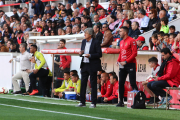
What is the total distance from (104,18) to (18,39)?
5.12m

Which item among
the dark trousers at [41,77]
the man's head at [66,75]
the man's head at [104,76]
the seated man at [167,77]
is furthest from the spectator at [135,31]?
the seated man at [167,77]

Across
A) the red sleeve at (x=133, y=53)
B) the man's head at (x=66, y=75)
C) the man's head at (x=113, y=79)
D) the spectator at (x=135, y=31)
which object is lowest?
the man's head at (x=113, y=79)

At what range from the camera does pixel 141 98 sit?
1000 centimetres

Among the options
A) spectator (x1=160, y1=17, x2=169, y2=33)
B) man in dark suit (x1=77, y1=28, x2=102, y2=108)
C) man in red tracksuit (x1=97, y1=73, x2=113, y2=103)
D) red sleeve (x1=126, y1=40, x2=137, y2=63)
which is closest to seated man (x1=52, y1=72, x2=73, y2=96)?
man in red tracksuit (x1=97, y1=73, x2=113, y2=103)

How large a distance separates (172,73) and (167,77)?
0.16m

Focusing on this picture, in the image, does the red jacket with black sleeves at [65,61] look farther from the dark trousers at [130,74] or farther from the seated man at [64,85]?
the dark trousers at [130,74]

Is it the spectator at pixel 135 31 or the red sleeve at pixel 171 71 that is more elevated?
the spectator at pixel 135 31

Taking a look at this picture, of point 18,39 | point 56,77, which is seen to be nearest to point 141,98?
point 56,77

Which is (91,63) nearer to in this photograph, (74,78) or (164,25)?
(74,78)

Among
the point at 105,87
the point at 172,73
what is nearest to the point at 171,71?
the point at 172,73

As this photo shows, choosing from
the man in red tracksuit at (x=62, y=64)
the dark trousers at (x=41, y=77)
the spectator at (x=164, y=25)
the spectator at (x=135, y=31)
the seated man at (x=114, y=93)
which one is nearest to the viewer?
the seated man at (x=114, y=93)

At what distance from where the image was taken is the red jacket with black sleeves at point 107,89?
39.9ft

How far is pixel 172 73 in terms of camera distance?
10031 mm

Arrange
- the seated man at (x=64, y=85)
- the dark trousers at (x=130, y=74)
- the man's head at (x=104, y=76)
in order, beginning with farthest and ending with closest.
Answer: the seated man at (x=64, y=85) < the man's head at (x=104, y=76) < the dark trousers at (x=130, y=74)
